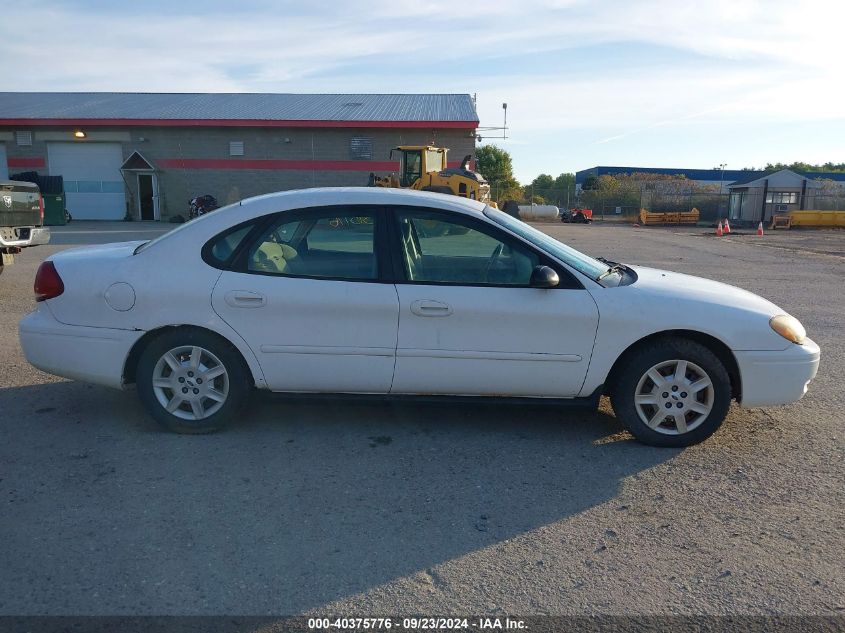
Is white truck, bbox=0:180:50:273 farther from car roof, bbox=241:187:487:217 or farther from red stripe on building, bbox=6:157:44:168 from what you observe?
red stripe on building, bbox=6:157:44:168

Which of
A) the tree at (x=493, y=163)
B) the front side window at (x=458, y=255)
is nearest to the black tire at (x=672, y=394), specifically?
the front side window at (x=458, y=255)

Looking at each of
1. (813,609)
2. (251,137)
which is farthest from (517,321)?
(251,137)

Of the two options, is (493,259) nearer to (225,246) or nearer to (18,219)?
(225,246)

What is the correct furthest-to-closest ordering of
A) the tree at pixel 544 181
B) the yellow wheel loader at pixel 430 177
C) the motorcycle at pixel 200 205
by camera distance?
the tree at pixel 544 181
the motorcycle at pixel 200 205
the yellow wheel loader at pixel 430 177

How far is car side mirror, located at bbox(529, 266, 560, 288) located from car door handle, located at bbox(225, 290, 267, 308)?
5.52 ft

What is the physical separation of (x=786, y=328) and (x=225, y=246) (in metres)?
3.58

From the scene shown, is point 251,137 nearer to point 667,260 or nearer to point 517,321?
point 667,260

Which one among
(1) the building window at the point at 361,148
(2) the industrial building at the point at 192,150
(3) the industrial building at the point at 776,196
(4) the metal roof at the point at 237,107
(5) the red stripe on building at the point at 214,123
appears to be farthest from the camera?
(3) the industrial building at the point at 776,196

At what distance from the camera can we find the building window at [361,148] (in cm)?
3588

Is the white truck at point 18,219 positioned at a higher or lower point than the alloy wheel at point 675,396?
higher

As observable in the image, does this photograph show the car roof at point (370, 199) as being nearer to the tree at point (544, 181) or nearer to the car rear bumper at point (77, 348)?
the car rear bumper at point (77, 348)

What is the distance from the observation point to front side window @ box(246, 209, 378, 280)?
4457 mm

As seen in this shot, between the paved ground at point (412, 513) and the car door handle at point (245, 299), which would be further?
the car door handle at point (245, 299)

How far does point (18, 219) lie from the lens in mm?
10273
